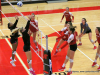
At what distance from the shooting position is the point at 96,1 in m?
18.1

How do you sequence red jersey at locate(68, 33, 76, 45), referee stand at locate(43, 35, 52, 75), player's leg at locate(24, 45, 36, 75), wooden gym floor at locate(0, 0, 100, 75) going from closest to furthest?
referee stand at locate(43, 35, 52, 75) < red jersey at locate(68, 33, 76, 45) < player's leg at locate(24, 45, 36, 75) < wooden gym floor at locate(0, 0, 100, 75)

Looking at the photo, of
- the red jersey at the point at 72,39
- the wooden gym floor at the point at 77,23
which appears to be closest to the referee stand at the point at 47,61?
the red jersey at the point at 72,39

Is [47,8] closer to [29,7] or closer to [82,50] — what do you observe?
[29,7]

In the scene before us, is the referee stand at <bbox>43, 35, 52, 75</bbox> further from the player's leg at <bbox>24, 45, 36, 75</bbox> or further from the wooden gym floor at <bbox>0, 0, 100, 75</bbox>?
the wooden gym floor at <bbox>0, 0, 100, 75</bbox>

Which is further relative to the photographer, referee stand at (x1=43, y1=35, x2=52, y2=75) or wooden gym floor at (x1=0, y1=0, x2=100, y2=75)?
wooden gym floor at (x1=0, y1=0, x2=100, y2=75)

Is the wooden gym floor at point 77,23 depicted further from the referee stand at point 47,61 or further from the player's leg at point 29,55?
the referee stand at point 47,61

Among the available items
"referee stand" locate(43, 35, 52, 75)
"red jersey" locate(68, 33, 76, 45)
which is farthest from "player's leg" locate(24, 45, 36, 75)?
"red jersey" locate(68, 33, 76, 45)

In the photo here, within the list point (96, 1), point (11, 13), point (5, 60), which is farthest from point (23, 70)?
point (96, 1)

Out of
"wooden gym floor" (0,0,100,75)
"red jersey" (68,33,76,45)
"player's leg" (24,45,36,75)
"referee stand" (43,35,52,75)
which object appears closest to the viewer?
"referee stand" (43,35,52,75)

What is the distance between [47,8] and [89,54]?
8748mm

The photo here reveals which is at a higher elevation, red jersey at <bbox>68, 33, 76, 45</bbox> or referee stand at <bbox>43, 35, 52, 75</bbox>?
red jersey at <bbox>68, 33, 76, 45</bbox>

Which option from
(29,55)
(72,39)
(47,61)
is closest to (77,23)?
(72,39)

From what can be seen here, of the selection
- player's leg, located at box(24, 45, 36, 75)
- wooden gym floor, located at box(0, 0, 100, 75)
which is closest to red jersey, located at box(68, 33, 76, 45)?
wooden gym floor, located at box(0, 0, 100, 75)

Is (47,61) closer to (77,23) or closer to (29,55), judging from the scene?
(29,55)
